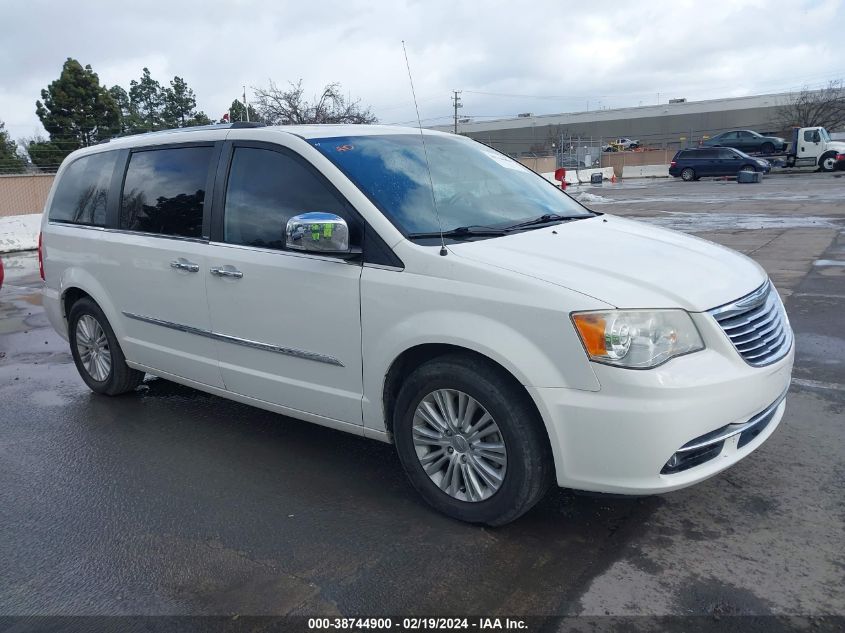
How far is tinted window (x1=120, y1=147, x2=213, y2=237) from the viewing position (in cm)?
457

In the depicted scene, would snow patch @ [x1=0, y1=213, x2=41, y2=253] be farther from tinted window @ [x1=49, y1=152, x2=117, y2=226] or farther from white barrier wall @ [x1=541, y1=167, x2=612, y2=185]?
white barrier wall @ [x1=541, y1=167, x2=612, y2=185]

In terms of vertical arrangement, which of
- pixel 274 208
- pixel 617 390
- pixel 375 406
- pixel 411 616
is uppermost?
pixel 274 208

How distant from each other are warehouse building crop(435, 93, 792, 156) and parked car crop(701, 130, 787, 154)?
26.8 meters

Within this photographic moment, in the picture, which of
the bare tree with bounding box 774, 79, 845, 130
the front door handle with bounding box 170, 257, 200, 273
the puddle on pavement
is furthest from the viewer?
the bare tree with bounding box 774, 79, 845, 130

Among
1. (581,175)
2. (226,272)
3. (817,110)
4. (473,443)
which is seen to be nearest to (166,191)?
(226,272)

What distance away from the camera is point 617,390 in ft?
9.78

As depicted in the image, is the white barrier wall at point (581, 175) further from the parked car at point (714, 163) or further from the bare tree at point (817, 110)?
the bare tree at point (817, 110)

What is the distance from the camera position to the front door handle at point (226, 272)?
13.7ft

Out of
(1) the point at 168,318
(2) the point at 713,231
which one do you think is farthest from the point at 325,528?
(2) the point at 713,231

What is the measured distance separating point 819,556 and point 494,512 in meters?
1.37

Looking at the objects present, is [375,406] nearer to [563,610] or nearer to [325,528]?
[325,528]

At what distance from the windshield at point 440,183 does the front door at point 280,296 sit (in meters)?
0.22

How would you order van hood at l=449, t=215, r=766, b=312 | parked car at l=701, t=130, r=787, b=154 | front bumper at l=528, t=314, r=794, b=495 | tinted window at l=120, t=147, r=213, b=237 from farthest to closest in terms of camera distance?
1. parked car at l=701, t=130, r=787, b=154
2. tinted window at l=120, t=147, r=213, b=237
3. van hood at l=449, t=215, r=766, b=312
4. front bumper at l=528, t=314, r=794, b=495

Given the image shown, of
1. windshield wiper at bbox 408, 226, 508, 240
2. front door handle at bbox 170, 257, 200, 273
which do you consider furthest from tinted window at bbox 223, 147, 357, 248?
windshield wiper at bbox 408, 226, 508, 240
